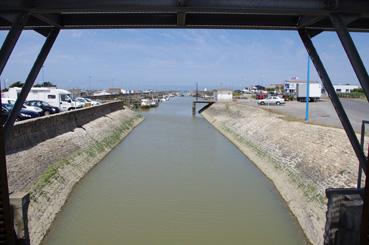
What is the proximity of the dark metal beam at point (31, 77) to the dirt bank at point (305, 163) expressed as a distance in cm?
1106

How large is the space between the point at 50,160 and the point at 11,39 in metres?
14.4

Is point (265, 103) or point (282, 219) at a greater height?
point (265, 103)

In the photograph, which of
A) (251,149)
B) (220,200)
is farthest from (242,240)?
(251,149)

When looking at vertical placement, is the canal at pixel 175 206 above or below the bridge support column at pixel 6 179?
below

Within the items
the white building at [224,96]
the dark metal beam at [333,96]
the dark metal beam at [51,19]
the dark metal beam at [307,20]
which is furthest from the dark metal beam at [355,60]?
the white building at [224,96]

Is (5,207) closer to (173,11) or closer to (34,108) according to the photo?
(173,11)

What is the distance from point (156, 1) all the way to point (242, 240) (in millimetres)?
10366

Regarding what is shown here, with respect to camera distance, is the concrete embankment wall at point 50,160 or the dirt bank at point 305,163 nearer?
the concrete embankment wall at point 50,160

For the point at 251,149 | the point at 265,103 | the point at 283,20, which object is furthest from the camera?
the point at 265,103

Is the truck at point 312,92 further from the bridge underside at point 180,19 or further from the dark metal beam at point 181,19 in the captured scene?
the dark metal beam at point 181,19

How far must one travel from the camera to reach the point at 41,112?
3366 centimetres

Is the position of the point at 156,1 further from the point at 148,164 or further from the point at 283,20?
the point at 148,164

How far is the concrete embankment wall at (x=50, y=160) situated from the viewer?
50.2 feet

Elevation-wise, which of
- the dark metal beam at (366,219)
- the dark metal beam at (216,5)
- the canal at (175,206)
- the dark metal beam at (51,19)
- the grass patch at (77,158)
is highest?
the dark metal beam at (216,5)
